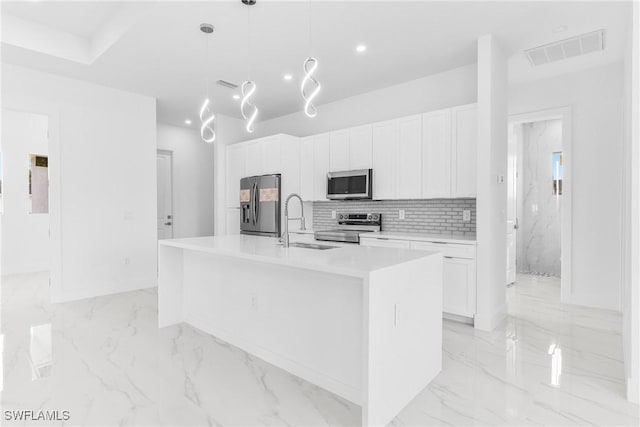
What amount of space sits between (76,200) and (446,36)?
4701mm

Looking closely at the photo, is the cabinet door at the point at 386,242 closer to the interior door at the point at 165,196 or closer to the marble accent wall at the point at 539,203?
the marble accent wall at the point at 539,203

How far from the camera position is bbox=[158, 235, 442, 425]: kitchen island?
6.13 ft

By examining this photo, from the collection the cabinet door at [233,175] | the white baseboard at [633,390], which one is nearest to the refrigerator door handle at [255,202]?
the cabinet door at [233,175]

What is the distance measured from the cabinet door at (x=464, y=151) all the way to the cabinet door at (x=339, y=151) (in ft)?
4.80

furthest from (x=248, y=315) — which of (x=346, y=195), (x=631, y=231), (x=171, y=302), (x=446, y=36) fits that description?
(x=446, y=36)

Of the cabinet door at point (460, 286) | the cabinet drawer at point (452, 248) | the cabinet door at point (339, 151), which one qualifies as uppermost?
the cabinet door at point (339, 151)

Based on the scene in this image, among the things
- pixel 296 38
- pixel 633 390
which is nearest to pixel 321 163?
pixel 296 38

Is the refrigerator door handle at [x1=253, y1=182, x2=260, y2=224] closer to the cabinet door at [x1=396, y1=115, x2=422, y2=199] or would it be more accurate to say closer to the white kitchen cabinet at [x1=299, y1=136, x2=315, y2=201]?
the white kitchen cabinet at [x1=299, y1=136, x2=315, y2=201]

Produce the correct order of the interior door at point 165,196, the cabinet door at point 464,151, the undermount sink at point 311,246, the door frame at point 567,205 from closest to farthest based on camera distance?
the undermount sink at point 311,246, the cabinet door at point 464,151, the door frame at point 567,205, the interior door at point 165,196

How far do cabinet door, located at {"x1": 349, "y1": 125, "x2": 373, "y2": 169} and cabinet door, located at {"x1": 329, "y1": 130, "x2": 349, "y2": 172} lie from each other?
7 centimetres

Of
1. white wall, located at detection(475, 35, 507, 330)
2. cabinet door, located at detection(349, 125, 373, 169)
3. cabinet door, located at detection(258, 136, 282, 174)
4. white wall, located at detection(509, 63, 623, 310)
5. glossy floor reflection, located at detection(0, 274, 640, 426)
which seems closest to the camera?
glossy floor reflection, located at detection(0, 274, 640, 426)

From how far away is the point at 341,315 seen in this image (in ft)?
7.30

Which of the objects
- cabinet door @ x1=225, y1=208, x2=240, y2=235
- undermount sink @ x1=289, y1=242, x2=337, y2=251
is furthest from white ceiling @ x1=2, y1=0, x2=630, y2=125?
cabinet door @ x1=225, y1=208, x2=240, y2=235

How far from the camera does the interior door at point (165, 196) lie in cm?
680
